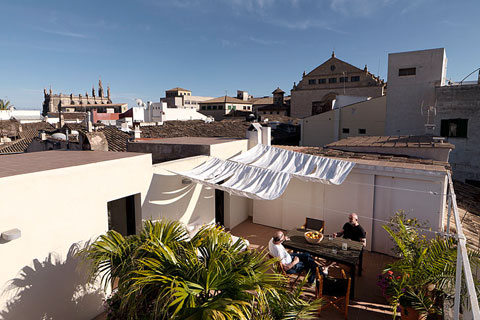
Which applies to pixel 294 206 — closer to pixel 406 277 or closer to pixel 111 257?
pixel 406 277

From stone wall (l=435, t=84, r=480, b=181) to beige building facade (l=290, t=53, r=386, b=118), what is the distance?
25.9 m

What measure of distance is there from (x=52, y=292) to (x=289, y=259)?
518 cm

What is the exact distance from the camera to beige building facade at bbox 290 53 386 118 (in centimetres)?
4738

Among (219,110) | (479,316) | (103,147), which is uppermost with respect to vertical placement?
(219,110)

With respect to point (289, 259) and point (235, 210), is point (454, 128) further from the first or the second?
point (289, 259)

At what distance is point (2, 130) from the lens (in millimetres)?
31812

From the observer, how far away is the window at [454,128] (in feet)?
62.8

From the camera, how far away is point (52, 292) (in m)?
5.81

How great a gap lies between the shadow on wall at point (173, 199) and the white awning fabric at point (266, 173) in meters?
0.67

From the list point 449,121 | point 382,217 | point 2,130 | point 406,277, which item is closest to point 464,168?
point 449,121

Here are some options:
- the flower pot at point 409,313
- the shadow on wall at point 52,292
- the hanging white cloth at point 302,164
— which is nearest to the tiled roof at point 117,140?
the hanging white cloth at point 302,164

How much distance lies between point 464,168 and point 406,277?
1771cm

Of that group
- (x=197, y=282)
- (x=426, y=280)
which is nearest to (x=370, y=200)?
(x=426, y=280)

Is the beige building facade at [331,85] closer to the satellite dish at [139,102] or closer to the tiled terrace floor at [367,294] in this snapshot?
the satellite dish at [139,102]
